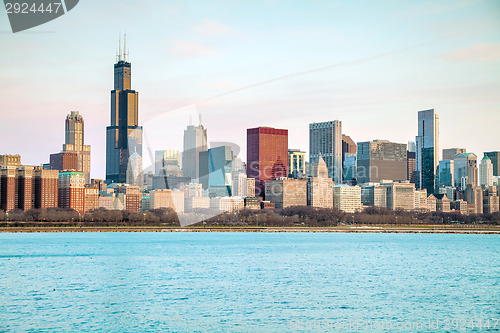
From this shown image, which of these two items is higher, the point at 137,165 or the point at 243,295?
the point at 137,165

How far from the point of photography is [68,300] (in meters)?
44.7

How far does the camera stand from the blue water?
37312 mm

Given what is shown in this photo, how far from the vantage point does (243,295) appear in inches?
1847

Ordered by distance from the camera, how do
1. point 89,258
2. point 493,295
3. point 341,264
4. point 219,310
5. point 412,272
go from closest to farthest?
point 219,310, point 493,295, point 412,272, point 341,264, point 89,258

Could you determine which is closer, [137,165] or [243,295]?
[243,295]

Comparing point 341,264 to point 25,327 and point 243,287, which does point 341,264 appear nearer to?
point 243,287

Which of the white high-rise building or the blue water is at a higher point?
the white high-rise building

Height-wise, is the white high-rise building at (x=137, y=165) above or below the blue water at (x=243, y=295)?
above

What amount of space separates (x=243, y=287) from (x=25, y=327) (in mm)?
19243

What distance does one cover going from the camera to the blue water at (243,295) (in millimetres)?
37312

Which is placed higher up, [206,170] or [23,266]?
[206,170]

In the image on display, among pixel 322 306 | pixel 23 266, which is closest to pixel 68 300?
pixel 322 306

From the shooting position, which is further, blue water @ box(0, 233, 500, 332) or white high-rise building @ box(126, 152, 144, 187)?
white high-rise building @ box(126, 152, 144, 187)

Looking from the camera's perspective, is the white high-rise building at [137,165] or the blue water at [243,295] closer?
the blue water at [243,295]
